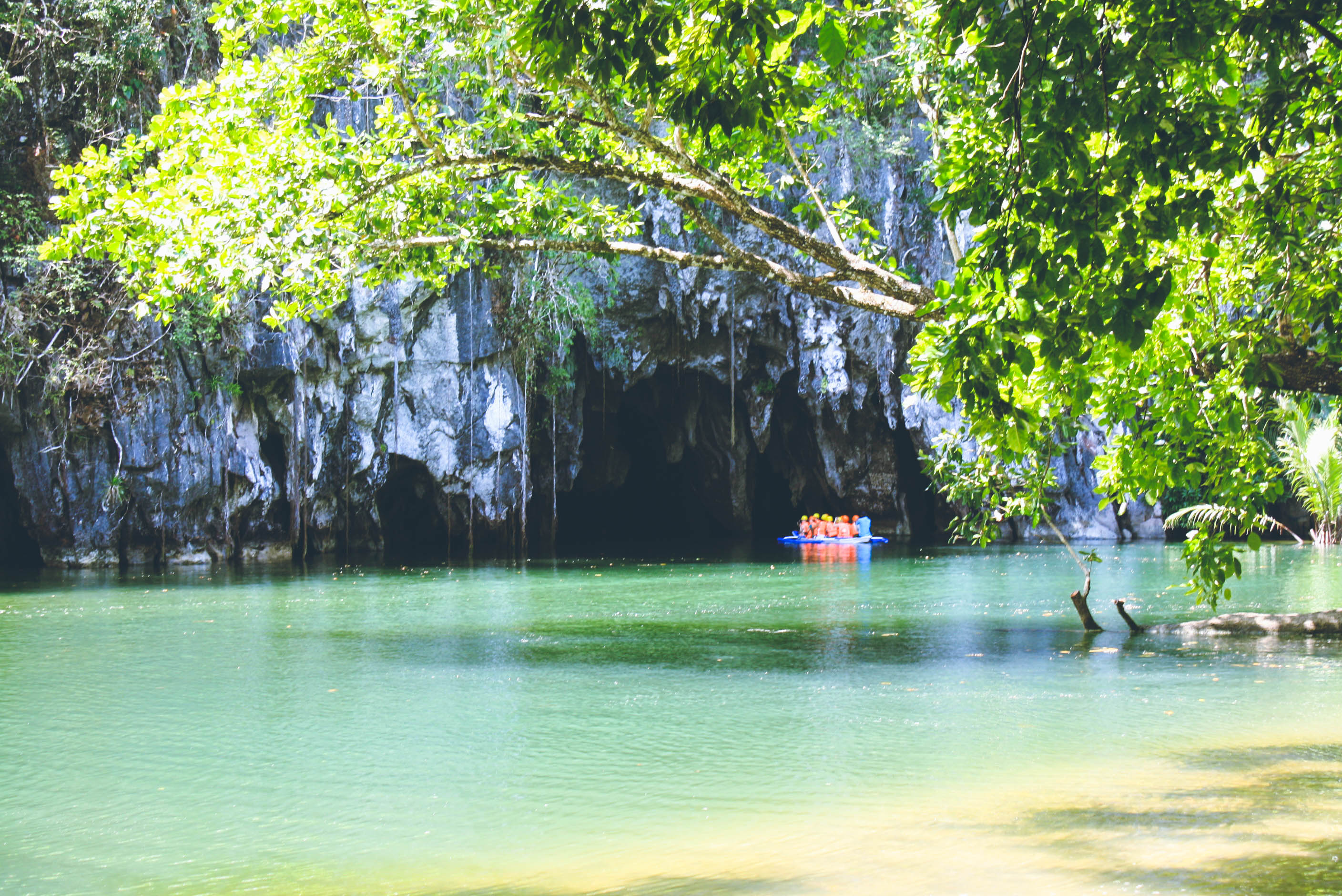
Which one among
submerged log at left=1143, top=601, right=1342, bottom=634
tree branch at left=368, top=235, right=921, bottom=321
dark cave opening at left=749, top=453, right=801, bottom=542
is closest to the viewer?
tree branch at left=368, top=235, right=921, bottom=321

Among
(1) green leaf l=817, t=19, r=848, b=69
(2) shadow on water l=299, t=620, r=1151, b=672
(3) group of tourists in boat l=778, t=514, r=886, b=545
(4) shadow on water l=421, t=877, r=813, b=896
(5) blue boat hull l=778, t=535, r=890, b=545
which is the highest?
(1) green leaf l=817, t=19, r=848, b=69

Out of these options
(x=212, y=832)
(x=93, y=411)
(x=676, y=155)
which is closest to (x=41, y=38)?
(x=93, y=411)

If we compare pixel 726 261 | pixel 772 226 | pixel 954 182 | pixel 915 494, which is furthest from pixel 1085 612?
pixel 915 494

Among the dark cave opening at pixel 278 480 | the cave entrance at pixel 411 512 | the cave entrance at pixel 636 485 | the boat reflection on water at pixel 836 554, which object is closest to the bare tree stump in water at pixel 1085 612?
the boat reflection on water at pixel 836 554

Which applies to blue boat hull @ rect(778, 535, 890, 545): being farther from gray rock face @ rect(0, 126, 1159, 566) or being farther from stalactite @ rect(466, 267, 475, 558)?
stalactite @ rect(466, 267, 475, 558)

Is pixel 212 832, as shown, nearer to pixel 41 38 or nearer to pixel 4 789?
pixel 4 789

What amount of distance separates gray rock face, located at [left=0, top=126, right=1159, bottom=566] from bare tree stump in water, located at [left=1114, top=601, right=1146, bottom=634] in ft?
34.5

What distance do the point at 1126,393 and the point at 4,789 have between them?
18.9ft

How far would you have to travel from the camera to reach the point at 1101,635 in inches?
386

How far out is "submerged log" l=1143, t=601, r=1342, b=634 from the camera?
9.30 m

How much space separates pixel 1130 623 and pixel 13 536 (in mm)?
21382

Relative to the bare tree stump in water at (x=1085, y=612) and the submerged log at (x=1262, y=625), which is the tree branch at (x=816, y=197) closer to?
the bare tree stump in water at (x=1085, y=612)

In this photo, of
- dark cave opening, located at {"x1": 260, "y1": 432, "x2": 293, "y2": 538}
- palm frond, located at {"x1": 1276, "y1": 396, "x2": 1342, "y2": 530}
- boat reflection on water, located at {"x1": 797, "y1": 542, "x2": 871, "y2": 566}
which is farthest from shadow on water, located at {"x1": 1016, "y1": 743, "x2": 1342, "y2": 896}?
dark cave opening, located at {"x1": 260, "y1": 432, "x2": 293, "y2": 538}

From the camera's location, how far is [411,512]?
2789cm
